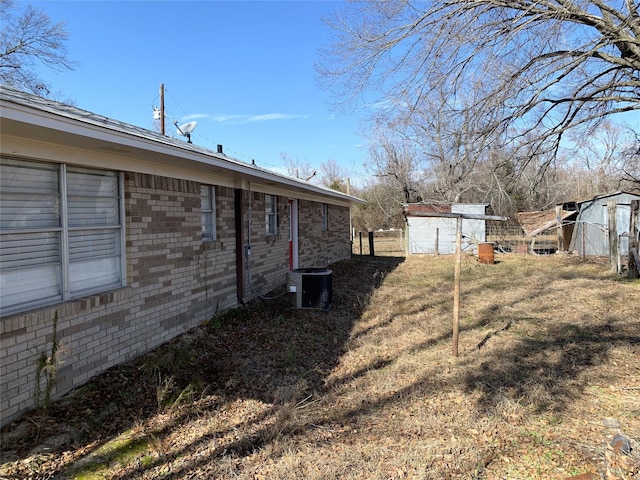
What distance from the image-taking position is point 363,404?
418 cm

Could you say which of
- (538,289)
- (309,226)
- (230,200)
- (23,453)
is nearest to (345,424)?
(23,453)

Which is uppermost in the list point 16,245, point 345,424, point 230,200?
point 230,200

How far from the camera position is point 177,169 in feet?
20.4

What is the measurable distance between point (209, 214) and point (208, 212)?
0.17m

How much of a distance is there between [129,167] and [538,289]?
31.7 feet

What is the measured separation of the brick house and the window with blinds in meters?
0.01

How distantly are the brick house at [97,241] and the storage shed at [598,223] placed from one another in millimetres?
14471

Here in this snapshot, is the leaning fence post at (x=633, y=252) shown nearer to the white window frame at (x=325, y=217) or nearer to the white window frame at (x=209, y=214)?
the white window frame at (x=325, y=217)

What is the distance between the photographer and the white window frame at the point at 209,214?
726 cm

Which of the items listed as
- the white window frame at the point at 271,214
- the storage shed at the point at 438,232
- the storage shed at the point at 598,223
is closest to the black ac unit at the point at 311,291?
the white window frame at the point at 271,214

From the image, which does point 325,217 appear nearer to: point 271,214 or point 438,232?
point 271,214

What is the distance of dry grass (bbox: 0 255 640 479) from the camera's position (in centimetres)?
313

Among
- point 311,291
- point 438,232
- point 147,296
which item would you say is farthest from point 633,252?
point 147,296

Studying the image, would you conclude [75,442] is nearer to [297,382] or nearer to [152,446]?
[152,446]
